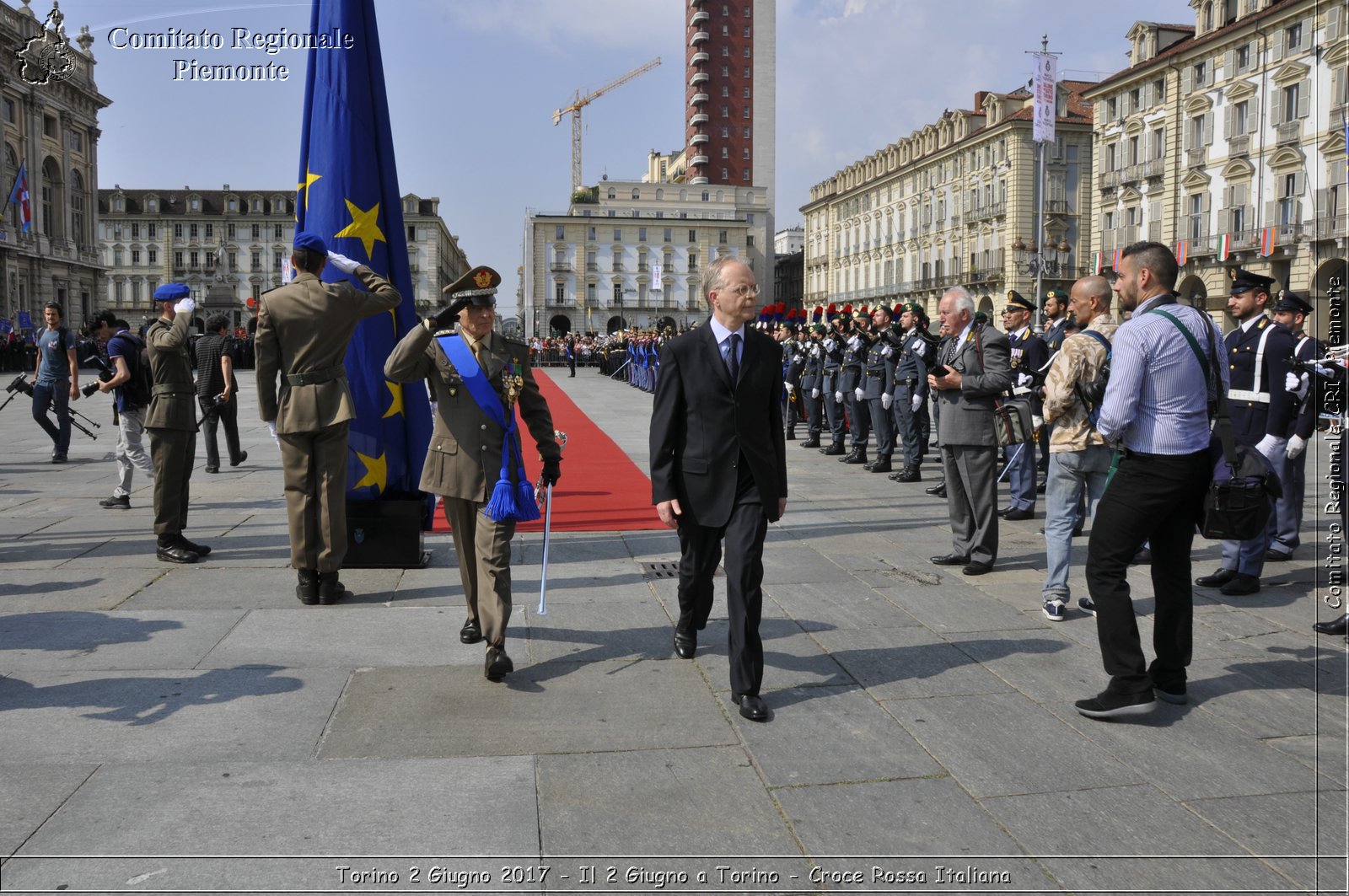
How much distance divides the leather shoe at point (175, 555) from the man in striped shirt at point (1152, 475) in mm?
5649

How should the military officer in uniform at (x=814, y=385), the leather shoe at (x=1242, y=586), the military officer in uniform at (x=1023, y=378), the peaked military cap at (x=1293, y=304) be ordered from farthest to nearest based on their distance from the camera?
the military officer in uniform at (x=814, y=385)
the military officer in uniform at (x=1023, y=378)
the peaked military cap at (x=1293, y=304)
the leather shoe at (x=1242, y=586)

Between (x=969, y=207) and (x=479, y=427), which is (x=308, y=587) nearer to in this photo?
(x=479, y=427)

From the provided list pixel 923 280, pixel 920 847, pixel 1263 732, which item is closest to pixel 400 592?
pixel 920 847

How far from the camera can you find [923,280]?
250ft

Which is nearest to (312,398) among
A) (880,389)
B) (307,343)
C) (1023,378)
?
(307,343)

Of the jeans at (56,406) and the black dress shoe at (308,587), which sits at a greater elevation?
the jeans at (56,406)

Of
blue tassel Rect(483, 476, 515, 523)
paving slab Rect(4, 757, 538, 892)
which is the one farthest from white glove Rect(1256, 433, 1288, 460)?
paving slab Rect(4, 757, 538, 892)

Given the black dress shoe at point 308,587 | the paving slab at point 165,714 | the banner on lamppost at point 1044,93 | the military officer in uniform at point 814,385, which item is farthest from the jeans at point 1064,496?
the banner on lamppost at point 1044,93

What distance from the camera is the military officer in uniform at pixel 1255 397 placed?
665cm

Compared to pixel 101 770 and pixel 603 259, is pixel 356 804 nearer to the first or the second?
pixel 101 770

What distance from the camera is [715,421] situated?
452 cm

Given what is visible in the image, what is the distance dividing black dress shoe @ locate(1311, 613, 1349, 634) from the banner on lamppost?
97.8ft

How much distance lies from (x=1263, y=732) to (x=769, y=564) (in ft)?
11.7

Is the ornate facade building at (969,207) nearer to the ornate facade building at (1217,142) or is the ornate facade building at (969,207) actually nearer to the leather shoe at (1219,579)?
the ornate facade building at (1217,142)
